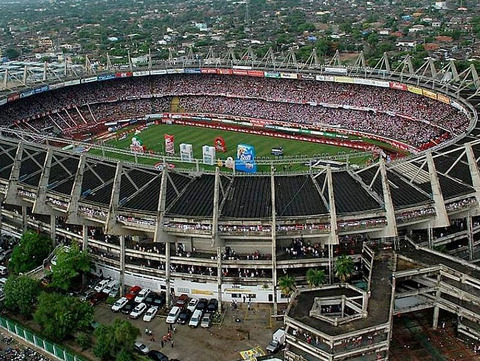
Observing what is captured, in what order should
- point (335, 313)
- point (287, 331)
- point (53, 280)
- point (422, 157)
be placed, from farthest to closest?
1. point (422, 157)
2. point (53, 280)
3. point (335, 313)
4. point (287, 331)

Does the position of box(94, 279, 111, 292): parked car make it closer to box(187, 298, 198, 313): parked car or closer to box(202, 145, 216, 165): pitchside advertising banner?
box(187, 298, 198, 313): parked car

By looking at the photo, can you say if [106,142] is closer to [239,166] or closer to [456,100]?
[239,166]

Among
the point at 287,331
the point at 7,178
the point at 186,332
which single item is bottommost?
the point at 186,332

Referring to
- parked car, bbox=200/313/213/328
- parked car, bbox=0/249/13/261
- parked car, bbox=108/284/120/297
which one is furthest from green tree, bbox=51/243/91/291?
parked car, bbox=200/313/213/328

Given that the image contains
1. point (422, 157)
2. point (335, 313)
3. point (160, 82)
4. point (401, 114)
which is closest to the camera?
point (335, 313)

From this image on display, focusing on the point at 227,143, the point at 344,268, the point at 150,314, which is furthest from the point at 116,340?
the point at 227,143

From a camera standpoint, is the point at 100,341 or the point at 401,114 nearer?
the point at 100,341

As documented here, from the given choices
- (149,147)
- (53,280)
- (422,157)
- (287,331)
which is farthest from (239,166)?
(287,331)

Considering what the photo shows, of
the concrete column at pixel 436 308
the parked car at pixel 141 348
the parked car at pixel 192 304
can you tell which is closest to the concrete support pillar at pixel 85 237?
the parked car at pixel 192 304
